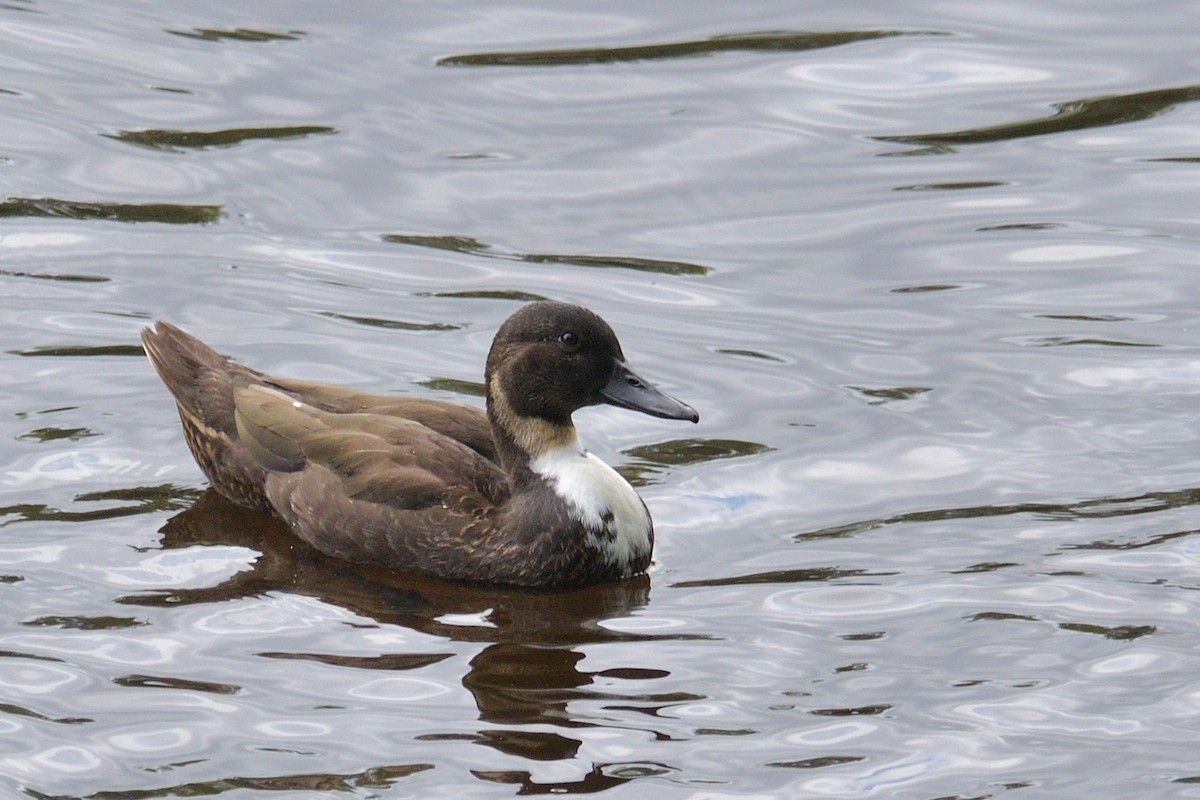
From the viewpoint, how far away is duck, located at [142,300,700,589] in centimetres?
960

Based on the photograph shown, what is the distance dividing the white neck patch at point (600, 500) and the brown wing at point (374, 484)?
31 cm

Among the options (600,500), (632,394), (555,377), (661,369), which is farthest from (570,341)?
(661,369)

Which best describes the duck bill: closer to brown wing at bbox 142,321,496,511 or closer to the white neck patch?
the white neck patch

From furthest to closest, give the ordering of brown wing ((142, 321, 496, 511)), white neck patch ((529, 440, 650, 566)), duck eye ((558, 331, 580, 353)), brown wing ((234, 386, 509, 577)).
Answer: brown wing ((142, 321, 496, 511)) → duck eye ((558, 331, 580, 353)) → brown wing ((234, 386, 509, 577)) → white neck patch ((529, 440, 650, 566))

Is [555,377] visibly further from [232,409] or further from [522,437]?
[232,409]

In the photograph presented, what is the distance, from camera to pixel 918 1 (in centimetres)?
1778

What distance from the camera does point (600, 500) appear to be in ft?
31.7

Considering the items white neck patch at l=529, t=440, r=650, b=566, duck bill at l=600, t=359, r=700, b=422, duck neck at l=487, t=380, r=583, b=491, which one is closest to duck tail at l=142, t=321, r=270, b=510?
duck neck at l=487, t=380, r=583, b=491

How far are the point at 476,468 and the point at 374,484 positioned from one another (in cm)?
49

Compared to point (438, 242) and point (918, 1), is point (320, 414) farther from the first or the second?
point (918, 1)

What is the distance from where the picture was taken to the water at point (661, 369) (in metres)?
7.86

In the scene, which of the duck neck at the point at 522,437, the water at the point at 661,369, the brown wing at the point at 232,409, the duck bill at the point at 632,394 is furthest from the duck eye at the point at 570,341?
the water at the point at 661,369

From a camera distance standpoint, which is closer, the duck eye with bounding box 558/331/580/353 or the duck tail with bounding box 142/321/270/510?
the duck eye with bounding box 558/331/580/353

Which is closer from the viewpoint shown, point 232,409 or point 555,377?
point 555,377
